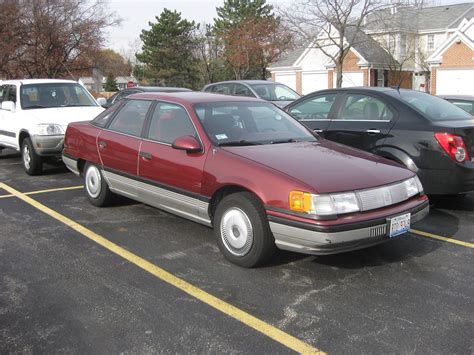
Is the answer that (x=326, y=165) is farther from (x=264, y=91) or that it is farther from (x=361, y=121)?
(x=264, y=91)

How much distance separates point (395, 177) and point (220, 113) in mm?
1882

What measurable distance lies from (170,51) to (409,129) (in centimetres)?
5020

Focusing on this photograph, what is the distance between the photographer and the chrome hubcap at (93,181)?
6.53m

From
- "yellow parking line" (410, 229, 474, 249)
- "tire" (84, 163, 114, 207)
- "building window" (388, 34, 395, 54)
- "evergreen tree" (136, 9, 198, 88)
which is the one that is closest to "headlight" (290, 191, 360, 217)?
"yellow parking line" (410, 229, 474, 249)

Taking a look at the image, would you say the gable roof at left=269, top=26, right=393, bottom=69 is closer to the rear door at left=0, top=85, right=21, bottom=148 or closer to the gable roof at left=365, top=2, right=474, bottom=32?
the gable roof at left=365, top=2, right=474, bottom=32

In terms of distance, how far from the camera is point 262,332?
3387 mm

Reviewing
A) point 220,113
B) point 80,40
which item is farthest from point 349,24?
point 220,113

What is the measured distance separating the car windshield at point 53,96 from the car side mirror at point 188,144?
18.5 ft

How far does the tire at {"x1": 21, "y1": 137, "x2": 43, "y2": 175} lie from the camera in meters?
8.74

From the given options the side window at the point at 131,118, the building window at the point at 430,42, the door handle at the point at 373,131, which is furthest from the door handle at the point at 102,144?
the building window at the point at 430,42

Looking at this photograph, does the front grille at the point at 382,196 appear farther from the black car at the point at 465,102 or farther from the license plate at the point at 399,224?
the black car at the point at 465,102

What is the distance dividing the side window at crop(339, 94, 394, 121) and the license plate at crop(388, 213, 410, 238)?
2.45m

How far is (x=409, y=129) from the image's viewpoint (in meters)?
6.24

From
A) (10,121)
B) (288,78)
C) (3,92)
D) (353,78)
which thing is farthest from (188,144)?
(288,78)
